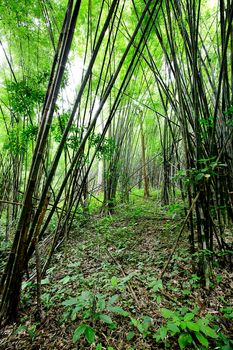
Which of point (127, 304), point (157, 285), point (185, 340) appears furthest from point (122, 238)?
point (185, 340)

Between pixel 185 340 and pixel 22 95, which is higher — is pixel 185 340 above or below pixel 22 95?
below

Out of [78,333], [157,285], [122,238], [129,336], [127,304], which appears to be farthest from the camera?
[122,238]

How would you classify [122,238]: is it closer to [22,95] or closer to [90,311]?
[90,311]

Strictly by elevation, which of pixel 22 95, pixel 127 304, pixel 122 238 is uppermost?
pixel 22 95

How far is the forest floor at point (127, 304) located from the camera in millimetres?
1085

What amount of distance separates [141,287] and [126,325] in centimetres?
39

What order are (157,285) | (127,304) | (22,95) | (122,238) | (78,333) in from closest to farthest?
1. (78,333)
2. (157,285)
3. (127,304)
4. (22,95)
5. (122,238)

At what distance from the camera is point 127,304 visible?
143 cm

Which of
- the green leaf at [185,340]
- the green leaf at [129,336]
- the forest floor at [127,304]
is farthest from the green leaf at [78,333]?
the green leaf at [185,340]

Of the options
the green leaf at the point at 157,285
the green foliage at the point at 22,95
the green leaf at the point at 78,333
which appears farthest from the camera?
the green foliage at the point at 22,95

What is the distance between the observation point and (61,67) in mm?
1172

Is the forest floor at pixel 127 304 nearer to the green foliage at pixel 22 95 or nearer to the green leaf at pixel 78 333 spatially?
the green leaf at pixel 78 333

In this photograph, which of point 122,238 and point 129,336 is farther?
point 122,238

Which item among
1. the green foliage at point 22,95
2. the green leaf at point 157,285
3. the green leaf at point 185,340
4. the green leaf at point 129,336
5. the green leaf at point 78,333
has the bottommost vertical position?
the green leaf at point 129,336
